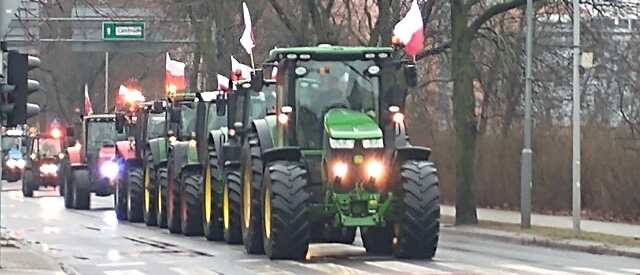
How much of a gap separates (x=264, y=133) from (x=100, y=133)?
899 inches

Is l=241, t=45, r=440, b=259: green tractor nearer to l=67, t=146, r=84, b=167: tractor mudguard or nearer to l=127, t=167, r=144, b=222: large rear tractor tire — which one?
l=127, t=167, r=144, b=222: large rear tractor tire

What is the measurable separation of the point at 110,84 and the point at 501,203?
39.5 m

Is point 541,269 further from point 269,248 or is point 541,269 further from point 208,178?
point 208,178

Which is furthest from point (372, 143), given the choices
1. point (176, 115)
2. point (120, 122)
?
point (120, 122)

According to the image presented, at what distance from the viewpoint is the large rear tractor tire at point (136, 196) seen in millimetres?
36344

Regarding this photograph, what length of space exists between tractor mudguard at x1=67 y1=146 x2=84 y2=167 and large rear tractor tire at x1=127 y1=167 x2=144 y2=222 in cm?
854

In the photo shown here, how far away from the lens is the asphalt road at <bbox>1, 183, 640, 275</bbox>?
20.1 m

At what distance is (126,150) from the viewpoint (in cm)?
3919

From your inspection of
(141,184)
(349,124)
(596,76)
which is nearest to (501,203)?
(596,76)

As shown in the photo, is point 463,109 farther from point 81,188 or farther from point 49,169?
point 49,169

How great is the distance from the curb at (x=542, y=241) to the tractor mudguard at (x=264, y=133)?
632 centimetres

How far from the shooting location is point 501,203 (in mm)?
44094

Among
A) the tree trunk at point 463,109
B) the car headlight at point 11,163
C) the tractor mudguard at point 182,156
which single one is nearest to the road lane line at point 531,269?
the tractor mudguard at point 182,156

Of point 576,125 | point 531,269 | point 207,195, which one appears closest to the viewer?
point 531,269
